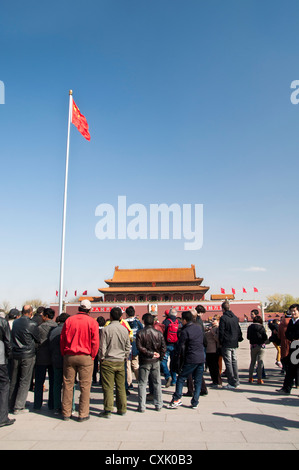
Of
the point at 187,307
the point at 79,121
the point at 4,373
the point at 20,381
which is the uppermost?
Answer: the point at 79,121

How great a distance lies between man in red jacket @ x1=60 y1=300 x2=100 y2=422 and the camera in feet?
16.7

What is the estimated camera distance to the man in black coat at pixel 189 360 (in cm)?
569

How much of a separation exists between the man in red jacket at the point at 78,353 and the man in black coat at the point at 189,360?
151cm

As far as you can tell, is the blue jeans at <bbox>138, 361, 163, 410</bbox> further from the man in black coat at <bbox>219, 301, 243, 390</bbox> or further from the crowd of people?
the man in black coat at <bbox>219, 301, 243, 390</bbox>

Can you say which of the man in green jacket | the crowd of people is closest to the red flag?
the crowd of people

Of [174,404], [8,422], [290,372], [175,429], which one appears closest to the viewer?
[175,429]

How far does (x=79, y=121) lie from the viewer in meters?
13.3

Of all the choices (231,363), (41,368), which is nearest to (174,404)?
(231,363)

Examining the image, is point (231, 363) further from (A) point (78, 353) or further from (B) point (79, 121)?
(B) point (79, 121)

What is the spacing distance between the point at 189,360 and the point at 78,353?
188 cm

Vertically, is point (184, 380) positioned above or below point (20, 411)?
above

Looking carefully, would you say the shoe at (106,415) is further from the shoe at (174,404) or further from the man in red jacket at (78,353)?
the shoe at (174,404)
